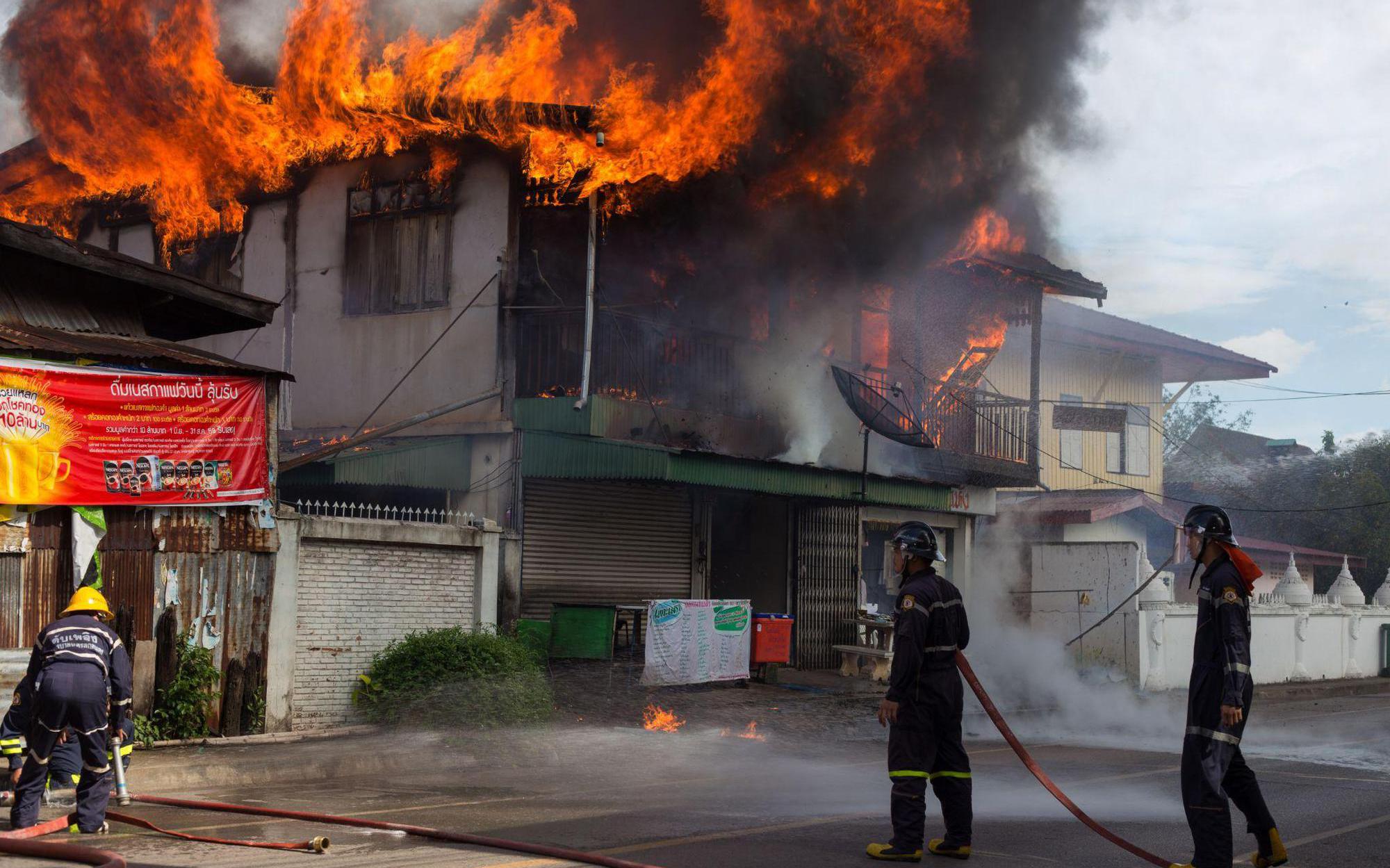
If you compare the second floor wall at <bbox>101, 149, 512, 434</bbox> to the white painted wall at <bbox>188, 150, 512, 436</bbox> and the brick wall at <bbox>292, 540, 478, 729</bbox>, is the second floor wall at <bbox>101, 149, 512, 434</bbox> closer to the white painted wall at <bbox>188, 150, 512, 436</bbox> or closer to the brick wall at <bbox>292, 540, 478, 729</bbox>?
the white painted wall at <bbox>188, 150, 512, 436</bbox>

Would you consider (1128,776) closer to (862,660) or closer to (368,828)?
(368,828)

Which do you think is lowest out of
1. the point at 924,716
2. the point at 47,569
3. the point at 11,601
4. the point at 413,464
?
the point at 924,716

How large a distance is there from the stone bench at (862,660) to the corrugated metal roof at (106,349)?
954 centimetres

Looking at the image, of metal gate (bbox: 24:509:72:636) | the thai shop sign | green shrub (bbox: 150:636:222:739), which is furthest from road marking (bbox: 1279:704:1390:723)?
metal gate (bbox: 24:509:72:636)

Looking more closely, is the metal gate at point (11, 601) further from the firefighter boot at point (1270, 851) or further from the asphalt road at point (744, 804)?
the firefighter boot at point (1270, 851)

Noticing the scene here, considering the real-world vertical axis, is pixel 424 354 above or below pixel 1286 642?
above

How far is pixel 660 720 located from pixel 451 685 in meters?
2.39

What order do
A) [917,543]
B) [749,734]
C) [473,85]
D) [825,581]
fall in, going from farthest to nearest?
1. [825,581]
2. [473,85]
3. [749,734]
4. [917,543]

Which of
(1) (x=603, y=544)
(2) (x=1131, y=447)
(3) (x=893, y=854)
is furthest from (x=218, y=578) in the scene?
(2) (x=1131, y=447)

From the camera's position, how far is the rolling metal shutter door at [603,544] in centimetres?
1791

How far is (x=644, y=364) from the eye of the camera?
18.9 metres

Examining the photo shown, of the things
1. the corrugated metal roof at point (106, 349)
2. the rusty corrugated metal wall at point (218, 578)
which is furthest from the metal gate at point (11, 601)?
the corrugated metal roof at point (106, 349)

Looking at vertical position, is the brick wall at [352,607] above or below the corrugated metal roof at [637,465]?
below

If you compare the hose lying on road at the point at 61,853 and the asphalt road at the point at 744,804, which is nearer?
the hose lying on road at the point at 61,853
